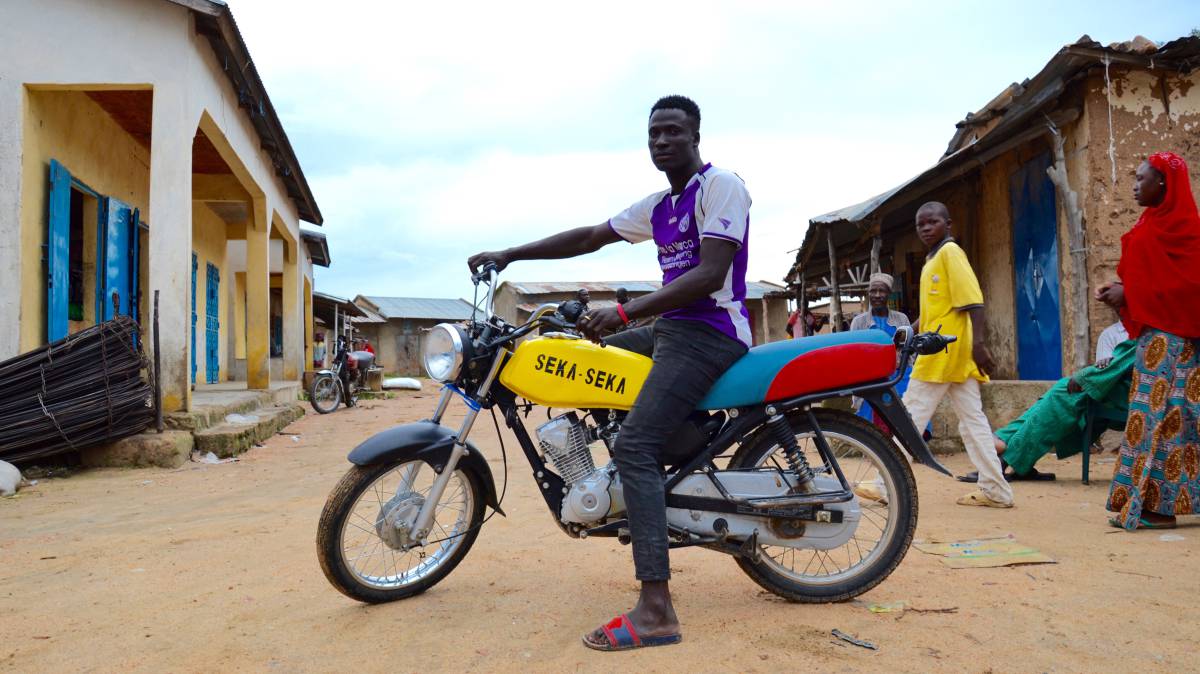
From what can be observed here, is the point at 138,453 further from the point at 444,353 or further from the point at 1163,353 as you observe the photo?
the point at 1163,353

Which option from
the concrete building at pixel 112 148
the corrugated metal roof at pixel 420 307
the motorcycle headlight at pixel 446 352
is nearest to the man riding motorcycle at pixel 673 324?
the motorcycle headlight at pixel 446 352

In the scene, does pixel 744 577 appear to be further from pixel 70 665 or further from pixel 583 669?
pixel 70 665

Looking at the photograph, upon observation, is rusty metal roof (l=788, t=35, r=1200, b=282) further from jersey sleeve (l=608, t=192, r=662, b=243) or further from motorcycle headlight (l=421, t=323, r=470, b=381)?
motorcycle headlight (l=421, t=323, r=470, b=381)

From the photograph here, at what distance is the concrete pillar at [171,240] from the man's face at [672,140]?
5.84m

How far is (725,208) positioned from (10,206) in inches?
269

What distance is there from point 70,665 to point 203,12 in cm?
681

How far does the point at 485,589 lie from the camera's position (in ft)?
10.2

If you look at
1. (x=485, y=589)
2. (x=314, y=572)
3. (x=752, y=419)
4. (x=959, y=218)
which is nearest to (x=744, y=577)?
(x=752, y=419)

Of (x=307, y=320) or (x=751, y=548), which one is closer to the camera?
(x=751, y=548)

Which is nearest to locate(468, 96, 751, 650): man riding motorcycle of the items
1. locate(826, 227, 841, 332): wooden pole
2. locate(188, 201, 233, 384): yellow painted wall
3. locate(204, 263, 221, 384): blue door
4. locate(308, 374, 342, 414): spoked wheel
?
locate(826, 227, 841, 332): wooden pole

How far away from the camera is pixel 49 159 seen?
7.52 m

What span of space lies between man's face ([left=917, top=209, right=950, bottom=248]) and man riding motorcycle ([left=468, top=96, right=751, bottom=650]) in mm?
2319

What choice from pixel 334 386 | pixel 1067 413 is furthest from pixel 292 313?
pixel 1067 413

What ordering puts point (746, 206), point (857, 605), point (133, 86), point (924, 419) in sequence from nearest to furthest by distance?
point (746, 206)
point (857, 605)
point (924, 419)
point (133, 86)
